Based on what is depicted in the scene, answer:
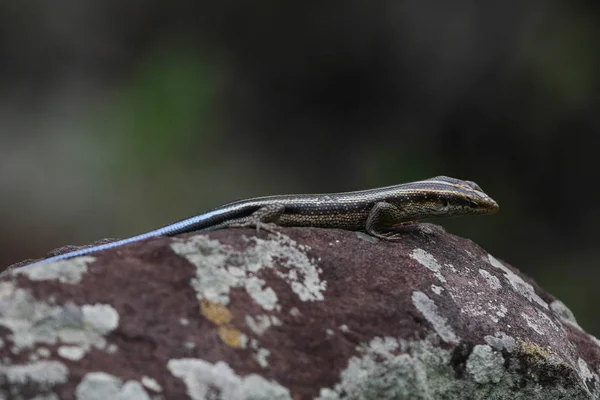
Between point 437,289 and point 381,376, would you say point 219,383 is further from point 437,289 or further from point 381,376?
point 437,289

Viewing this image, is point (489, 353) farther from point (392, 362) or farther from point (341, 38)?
point (341, 38)

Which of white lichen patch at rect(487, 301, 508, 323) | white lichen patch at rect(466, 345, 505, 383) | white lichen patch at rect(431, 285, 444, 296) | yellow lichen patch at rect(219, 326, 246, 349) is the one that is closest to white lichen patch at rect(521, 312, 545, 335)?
white lichen patch at rect(487, 301, 508, 323)

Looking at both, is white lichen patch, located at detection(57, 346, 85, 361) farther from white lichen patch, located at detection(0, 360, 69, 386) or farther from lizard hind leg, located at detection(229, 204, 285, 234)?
lizard hind leg, located at detection(229, 204, 285, 234)

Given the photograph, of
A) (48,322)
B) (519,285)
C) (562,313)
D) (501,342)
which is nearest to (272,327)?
(48,322)

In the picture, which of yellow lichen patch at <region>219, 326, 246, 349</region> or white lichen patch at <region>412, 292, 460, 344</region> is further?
white lichen patch at <region>412, 292, 460, 344</region>

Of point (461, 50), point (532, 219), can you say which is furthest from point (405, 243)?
point (461, 50)

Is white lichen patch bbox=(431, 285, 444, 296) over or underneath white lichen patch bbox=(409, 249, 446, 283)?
underneath
